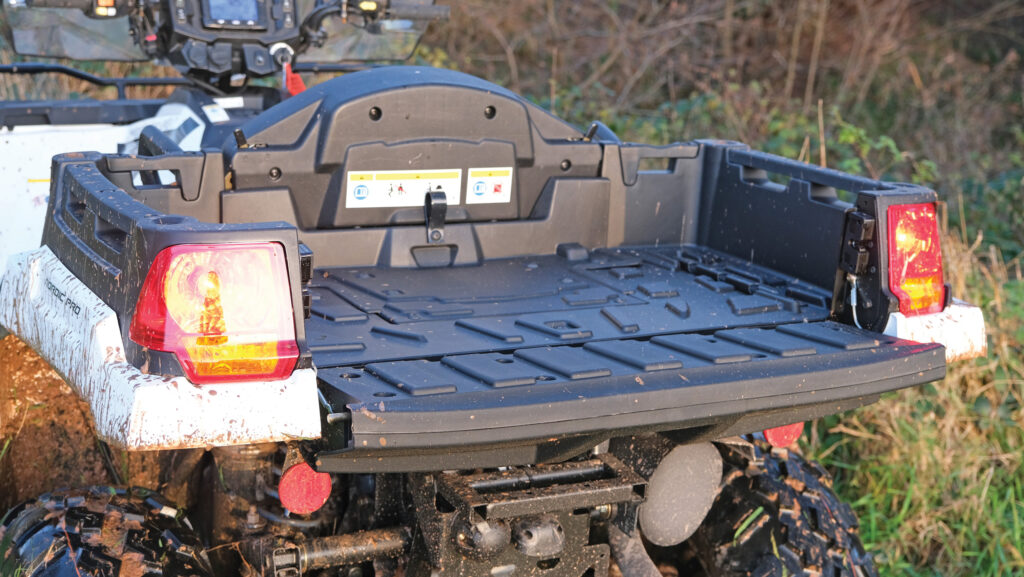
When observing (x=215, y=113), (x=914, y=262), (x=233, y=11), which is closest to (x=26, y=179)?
(x=215, y=113)

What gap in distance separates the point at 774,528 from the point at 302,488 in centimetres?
134

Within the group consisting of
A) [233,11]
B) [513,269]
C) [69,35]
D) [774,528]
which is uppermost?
[233,11]

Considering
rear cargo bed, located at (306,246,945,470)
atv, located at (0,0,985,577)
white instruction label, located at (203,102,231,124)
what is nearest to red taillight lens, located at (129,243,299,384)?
atv, located at (0,0,985,577)

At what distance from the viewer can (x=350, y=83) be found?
320 centimetres

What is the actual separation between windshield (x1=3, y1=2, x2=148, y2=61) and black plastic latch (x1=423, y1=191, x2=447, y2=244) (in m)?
1.77

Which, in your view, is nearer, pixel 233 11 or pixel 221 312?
pixel 221 312

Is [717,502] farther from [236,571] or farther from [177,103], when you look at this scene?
[177,103]

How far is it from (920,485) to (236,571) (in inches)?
102

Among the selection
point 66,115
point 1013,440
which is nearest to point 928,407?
point 1013,440

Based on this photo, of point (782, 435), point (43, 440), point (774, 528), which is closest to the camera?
point (782, 435)

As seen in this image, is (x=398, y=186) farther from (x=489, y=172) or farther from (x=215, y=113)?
(x=215, y=113)

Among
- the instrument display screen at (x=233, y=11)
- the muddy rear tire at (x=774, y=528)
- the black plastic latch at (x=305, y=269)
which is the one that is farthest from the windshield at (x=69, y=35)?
the muddy rear tire at (x=774, y=528)

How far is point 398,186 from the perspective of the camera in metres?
3.24

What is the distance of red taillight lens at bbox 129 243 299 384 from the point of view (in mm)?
2131
